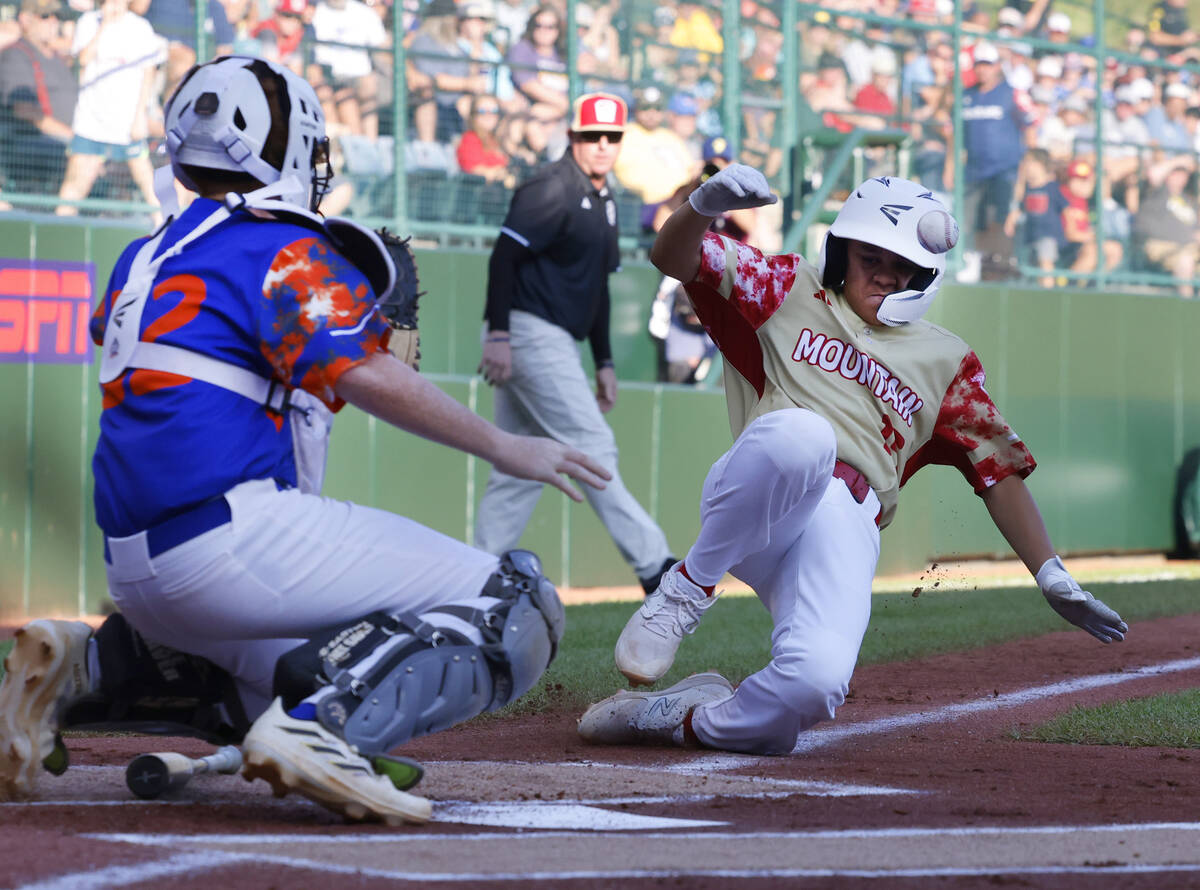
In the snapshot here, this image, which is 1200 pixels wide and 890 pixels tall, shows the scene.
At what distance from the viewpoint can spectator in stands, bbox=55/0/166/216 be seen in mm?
9750

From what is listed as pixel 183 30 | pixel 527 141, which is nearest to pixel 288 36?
pixel 183 30

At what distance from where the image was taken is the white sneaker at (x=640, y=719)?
4816mm

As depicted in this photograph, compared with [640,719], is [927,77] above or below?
above

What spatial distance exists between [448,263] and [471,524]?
1.70m

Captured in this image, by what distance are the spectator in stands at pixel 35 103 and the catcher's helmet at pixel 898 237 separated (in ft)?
19.9

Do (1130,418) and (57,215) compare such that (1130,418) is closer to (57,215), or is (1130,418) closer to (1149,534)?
(1149,534)

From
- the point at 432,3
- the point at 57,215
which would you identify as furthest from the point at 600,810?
Result: the point at 432,3

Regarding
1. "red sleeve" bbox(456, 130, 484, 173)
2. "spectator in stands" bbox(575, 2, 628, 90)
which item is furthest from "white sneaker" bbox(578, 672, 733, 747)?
"spectator in stands" bbox(575, 2, 628, 90)

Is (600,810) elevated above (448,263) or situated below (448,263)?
below

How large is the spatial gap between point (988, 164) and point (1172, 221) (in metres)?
2.41

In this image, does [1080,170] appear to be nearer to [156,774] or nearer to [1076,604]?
[1076,604]

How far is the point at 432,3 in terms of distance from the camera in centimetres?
1117

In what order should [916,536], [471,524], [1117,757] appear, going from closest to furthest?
1. [1117,757]
2. [471,524]
3. [916,536]

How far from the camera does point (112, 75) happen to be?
9836mm
